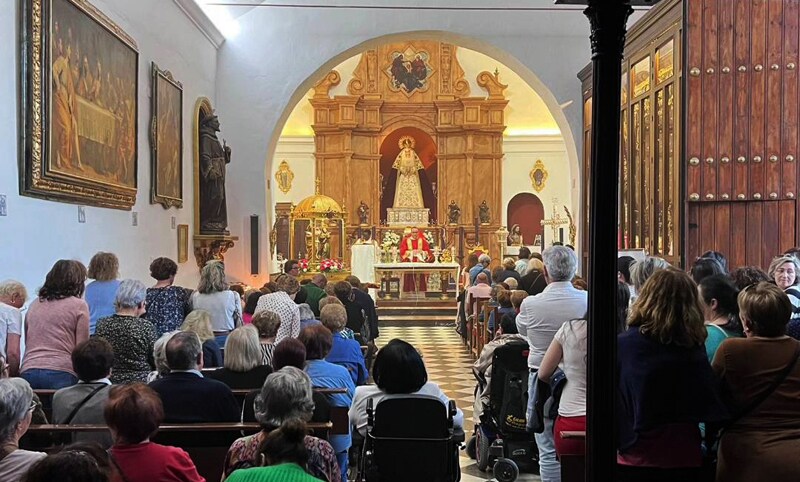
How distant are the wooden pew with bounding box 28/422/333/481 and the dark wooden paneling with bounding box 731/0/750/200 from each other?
7.31 meters

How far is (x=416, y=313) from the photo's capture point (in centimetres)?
1811

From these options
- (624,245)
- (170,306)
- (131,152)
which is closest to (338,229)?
(624,245)

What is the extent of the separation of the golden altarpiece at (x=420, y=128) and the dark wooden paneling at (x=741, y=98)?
13860 mm

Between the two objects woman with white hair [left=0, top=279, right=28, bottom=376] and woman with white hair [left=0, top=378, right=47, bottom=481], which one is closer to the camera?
woman with white hair [left=0, top=378, right=47, bottom=481]

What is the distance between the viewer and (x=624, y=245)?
12156 mm

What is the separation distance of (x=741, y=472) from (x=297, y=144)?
21725 millimetres

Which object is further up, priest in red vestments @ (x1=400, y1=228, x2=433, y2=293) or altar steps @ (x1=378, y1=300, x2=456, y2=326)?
priest in red vestments @ (x1=400, y1=228, x2=433, y2=293)

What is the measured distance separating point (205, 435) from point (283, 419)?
0.64m

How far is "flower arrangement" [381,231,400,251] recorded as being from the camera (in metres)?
20.8

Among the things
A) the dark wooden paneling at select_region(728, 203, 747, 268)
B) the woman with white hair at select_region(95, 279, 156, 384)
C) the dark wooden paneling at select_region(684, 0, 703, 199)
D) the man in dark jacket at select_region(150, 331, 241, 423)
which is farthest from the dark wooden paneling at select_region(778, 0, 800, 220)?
the man in dark jacket at select_region(150, 331, 241, 423)

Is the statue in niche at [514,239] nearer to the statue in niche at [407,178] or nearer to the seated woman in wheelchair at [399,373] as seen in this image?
the statue in niche at [407,178]

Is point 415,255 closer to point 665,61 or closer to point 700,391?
point 665,61

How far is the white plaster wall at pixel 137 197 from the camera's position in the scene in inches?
257

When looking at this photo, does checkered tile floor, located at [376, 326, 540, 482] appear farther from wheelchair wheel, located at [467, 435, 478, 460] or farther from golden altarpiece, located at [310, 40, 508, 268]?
golden altarpiece, located at [310, 40, 508, 268]
